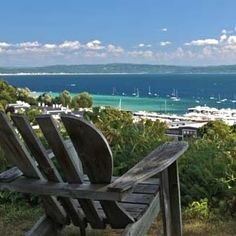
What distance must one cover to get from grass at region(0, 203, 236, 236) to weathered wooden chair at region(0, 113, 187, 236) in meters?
0.66

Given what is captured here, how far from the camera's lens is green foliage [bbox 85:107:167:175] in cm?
485

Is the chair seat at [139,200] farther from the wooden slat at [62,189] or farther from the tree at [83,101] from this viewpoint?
the tree at [83,101]

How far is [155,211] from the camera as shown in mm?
3047

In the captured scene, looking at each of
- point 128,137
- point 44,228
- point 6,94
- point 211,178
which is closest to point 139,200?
point 44,228

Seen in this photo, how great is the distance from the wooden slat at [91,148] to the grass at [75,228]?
1.54 m

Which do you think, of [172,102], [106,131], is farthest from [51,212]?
[172,102]

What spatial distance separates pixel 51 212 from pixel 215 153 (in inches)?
84.8

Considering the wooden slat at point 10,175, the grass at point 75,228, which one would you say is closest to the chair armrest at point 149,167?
the wooden slat at point 10,175

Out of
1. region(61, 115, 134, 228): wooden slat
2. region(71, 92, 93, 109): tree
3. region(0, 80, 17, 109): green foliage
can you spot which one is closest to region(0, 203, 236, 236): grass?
region(61, 115, 134, 228): wooden slat

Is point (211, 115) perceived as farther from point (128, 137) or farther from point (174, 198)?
point (174, 198)

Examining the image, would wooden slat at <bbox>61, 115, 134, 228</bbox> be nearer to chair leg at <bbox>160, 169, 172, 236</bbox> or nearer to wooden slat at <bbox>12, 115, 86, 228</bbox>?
wooden slat at <bbox>12, 115, 86, 228</bbox>

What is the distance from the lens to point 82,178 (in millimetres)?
2477

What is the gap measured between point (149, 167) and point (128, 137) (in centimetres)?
290

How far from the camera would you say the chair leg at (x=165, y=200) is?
290 cm
